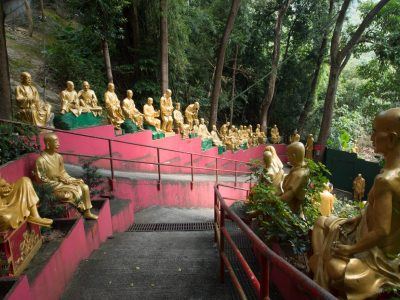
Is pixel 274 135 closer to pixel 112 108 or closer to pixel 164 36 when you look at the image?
pixel 164 36

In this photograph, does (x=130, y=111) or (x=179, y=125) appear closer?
(x=130, y=111)

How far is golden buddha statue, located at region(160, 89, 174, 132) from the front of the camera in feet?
40.9

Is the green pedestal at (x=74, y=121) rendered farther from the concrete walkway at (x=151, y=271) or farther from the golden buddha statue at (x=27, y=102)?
the concrete walkway at (x=151, y=271)

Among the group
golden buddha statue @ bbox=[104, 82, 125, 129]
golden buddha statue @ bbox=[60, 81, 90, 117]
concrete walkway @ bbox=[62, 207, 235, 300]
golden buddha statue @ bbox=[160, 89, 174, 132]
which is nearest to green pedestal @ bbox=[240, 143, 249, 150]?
golden buddha statue @ bbox=[160, 89, 174, 132]

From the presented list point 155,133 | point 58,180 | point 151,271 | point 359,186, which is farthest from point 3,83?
point 359,186

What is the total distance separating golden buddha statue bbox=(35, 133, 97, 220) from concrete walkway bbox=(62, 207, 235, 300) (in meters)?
0.85

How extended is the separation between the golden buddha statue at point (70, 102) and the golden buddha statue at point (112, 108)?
1243 millimetres

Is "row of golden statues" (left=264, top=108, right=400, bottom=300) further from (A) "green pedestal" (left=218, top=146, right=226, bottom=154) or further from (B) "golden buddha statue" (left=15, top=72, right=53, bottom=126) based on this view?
(A) "green pedestal" (left=218, top=146, right=226, bottom=154)

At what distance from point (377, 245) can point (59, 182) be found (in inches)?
187

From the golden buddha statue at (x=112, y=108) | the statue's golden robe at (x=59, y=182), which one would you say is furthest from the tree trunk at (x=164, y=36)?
the statue's golden robe at (x=59, y=182)

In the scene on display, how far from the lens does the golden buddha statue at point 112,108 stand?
10336 millimetres

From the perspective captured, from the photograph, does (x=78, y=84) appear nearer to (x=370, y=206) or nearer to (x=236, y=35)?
(x=236, y=35)

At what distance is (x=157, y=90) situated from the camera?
55.7ft

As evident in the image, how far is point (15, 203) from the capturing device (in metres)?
3.56
